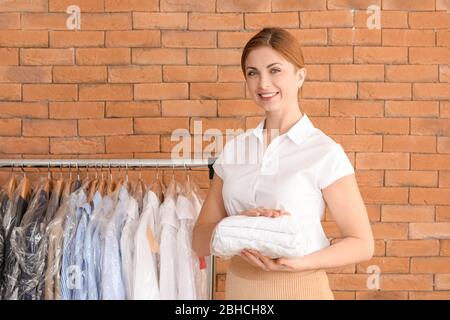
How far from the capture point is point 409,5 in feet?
8.30

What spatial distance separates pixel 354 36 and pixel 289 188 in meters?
1.29

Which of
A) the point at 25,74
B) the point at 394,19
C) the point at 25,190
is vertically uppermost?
the point at 394,19

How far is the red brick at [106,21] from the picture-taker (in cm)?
252

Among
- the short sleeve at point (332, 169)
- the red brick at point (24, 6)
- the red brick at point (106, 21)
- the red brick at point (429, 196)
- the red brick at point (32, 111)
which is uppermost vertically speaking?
the red brick at point (24, 6)

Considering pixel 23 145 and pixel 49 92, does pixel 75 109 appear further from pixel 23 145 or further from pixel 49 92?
pixel 23 145

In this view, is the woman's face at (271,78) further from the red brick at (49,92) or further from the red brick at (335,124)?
the red brick at (49,92)

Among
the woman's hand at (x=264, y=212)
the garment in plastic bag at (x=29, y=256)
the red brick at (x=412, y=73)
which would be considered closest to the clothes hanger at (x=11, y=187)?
the garment in plastic bag at (x=29, y=256)

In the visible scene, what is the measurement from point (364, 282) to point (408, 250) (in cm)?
25

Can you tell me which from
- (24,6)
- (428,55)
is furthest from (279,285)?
(24,6)

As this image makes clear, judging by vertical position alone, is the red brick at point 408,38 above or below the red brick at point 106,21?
below

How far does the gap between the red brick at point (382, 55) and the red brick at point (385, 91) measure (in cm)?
10

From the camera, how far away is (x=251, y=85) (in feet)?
5.07

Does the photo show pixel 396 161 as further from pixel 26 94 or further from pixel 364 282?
pixel 26 94

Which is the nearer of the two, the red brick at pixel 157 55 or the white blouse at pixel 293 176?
the white blouse at pixel 293 176
